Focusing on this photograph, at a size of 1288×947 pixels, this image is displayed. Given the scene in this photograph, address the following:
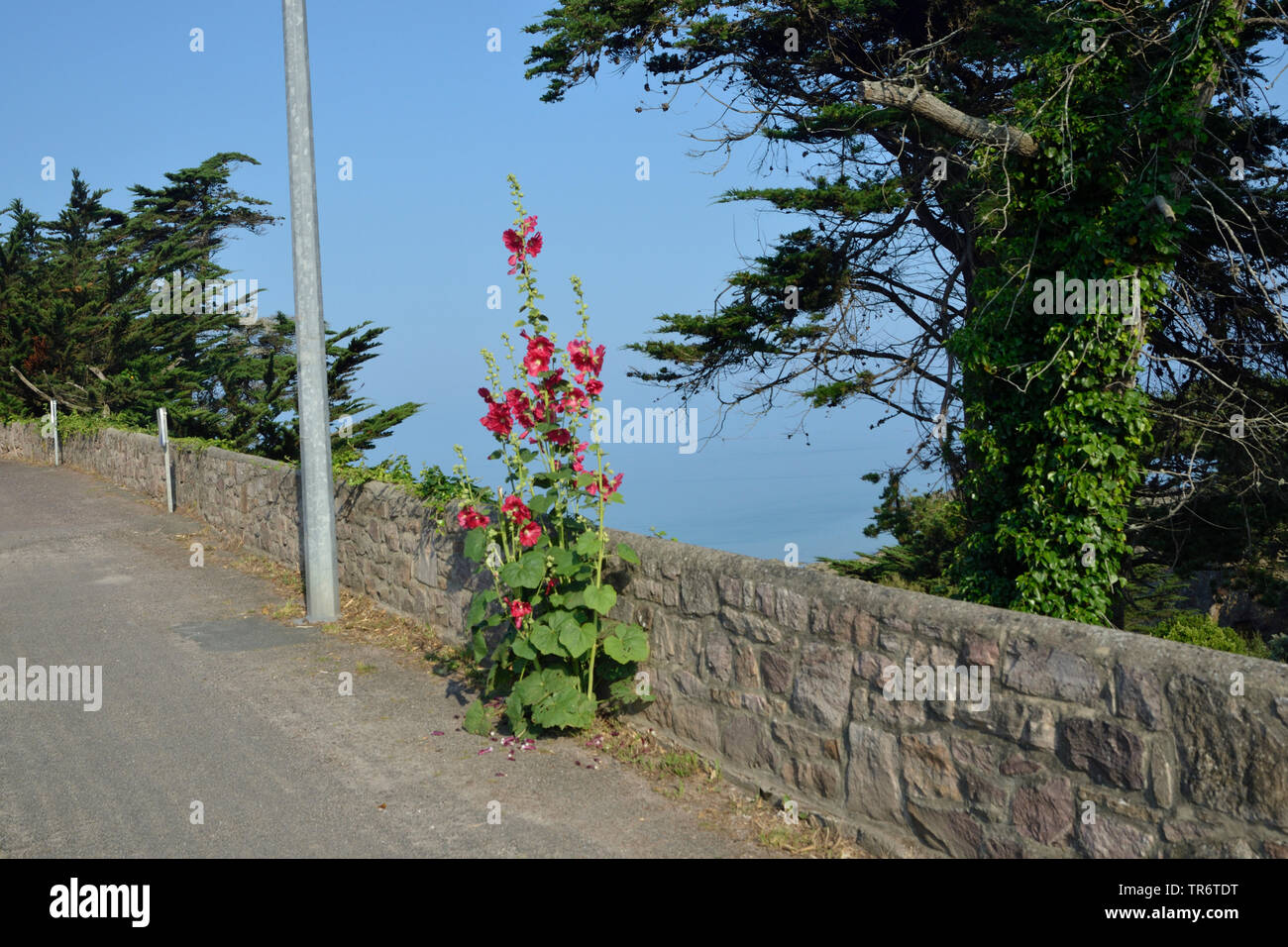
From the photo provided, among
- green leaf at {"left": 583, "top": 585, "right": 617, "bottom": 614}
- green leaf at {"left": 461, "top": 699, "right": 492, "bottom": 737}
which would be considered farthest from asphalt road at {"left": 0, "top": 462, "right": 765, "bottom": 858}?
green leaf at {"left": 583, "top": 585, "right": 617, "bottom": 614}

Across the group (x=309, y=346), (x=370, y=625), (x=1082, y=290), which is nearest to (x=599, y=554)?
(x=370, y=625)

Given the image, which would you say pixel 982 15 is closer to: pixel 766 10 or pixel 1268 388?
pixel 766 10

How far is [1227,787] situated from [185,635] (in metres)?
7.68

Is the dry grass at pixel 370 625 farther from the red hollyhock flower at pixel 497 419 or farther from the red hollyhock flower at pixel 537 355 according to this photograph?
the red hollyhock flower at pixel 537 355

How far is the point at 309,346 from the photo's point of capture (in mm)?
8609

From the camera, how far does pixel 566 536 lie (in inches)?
239

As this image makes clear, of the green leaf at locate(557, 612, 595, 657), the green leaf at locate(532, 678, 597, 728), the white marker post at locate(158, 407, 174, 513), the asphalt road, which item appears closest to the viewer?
the asphalt road

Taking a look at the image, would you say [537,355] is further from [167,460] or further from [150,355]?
[150,355]

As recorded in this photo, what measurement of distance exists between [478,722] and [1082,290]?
6370 mm

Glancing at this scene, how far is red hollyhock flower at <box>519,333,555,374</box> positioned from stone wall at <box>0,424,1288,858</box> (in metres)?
1.16

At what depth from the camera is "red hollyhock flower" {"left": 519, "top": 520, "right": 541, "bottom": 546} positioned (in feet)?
19.1

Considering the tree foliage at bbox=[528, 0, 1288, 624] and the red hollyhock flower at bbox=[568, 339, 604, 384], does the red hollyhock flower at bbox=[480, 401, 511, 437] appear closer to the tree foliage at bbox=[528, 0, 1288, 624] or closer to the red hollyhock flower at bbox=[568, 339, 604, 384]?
the red hollyhock flower at bbox=[568, 339, 604, 384]

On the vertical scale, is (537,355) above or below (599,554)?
above
